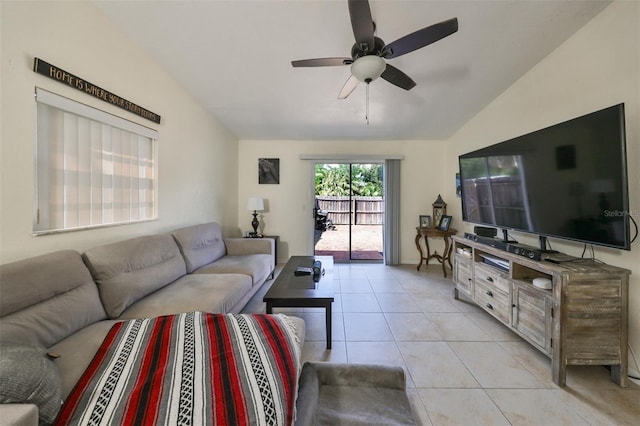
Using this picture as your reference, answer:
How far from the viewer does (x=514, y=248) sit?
200 centimetres

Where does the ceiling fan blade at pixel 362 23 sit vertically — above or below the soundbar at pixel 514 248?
above

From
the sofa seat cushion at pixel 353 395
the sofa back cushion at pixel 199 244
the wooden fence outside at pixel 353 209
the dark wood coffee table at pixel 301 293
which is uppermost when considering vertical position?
the wooden fence outside at pixel 353 209

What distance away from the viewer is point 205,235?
289 cm

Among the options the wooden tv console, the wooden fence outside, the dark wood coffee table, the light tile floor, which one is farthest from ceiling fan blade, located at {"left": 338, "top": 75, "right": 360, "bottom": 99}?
the wooden fence outside

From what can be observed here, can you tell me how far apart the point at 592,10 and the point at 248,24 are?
248 centimetres

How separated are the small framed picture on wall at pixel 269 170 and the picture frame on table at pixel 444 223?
3.02 meters

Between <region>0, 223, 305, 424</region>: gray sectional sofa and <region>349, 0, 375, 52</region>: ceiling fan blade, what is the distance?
1.81 metres

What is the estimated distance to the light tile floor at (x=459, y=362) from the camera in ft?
4.44

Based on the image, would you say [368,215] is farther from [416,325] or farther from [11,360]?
[11,360]

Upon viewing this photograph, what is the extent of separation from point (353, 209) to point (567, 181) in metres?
3.25

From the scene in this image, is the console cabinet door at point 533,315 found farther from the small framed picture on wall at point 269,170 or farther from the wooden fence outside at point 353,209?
the small framed picture on wall at point 269,170

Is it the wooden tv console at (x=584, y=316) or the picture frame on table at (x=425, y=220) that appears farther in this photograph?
the picture frame on table at (x=425, y=220)

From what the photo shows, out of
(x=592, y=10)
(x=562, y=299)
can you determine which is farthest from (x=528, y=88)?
(x=562, y=299)

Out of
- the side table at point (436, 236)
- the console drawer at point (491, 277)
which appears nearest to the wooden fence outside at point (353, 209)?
the side table at point (436, 236)
